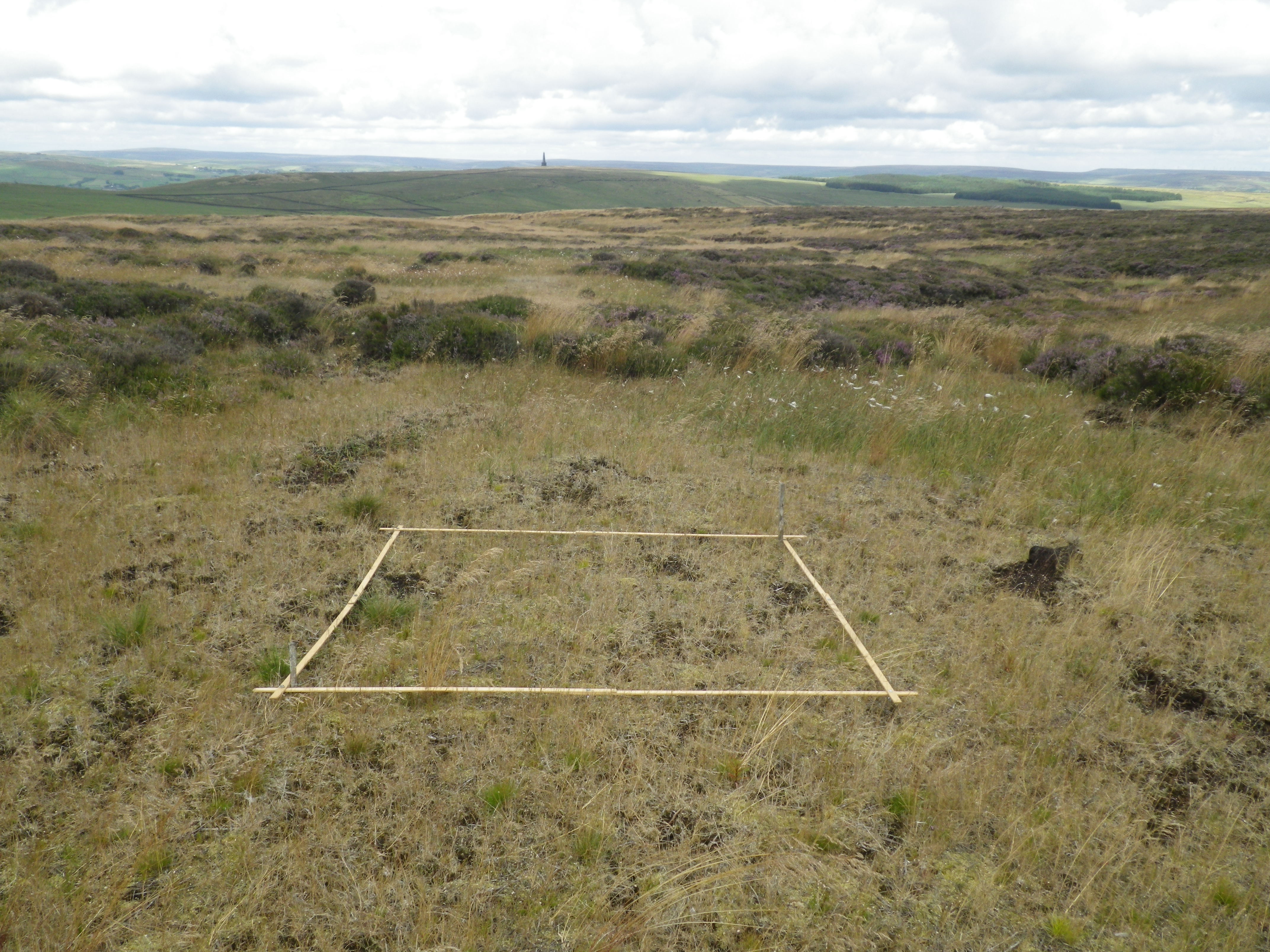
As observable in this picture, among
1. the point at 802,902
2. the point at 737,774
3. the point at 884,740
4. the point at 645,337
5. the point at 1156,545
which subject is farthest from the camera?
the point at 645,337

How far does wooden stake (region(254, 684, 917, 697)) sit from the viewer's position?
404cm

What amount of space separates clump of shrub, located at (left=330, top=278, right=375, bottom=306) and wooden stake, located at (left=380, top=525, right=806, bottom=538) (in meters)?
11.2

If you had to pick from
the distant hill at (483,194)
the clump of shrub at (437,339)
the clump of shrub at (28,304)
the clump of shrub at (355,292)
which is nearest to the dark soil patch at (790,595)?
the clump of shrub at (437,339)

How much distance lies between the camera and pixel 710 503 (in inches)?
275

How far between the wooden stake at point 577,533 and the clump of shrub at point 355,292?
11.2 metres

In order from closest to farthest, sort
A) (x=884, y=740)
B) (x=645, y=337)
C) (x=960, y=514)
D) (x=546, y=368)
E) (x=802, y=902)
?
1. (x=802, y=902)
2. (x=884, y=740)
3. (x=960, y=514)
4. (x=546, y=368)
5. (x=645, y=337)

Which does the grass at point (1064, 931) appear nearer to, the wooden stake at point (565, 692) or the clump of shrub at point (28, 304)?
the wooden stake at point (565, 692)

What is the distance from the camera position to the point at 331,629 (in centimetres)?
452

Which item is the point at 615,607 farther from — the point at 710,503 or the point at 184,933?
the point at 184,933

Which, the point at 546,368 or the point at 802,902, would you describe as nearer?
the point at 802,902

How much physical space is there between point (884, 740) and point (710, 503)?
→ 3.40 m

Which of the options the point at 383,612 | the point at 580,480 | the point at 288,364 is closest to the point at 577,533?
the point at 580,480

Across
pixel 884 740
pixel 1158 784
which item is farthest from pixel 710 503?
pixel 1158 784

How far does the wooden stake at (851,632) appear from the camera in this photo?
4199mm
